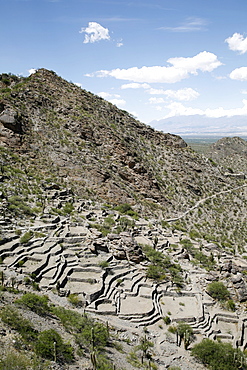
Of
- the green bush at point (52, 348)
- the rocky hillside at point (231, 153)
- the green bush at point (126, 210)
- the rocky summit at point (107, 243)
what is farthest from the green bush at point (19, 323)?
the rocky hillside at point (231, 153)

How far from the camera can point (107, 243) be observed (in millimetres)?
27312

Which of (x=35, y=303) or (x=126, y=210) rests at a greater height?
(x=126, y=210)

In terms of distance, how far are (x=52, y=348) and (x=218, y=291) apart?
15277 mm

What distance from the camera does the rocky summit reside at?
49.5ft

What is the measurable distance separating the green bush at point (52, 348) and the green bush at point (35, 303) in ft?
8.42

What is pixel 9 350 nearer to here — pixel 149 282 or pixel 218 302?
pixel 149 282

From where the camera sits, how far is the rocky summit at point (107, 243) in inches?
594

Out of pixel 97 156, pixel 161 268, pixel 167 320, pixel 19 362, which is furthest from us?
pixel 97 156

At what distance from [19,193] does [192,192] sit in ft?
111

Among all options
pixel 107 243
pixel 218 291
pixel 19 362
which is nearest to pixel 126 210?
pixel 107 243

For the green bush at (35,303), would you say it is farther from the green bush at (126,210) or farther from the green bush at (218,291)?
the green bush at (126,210)

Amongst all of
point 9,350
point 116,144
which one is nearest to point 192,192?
point 116,144

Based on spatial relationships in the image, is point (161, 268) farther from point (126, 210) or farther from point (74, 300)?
point (126, 210)

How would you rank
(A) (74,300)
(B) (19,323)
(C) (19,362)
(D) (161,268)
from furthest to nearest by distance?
(D) (161,268) → (A) (74,300) → (B) (19,323) → (C) (19,362)
